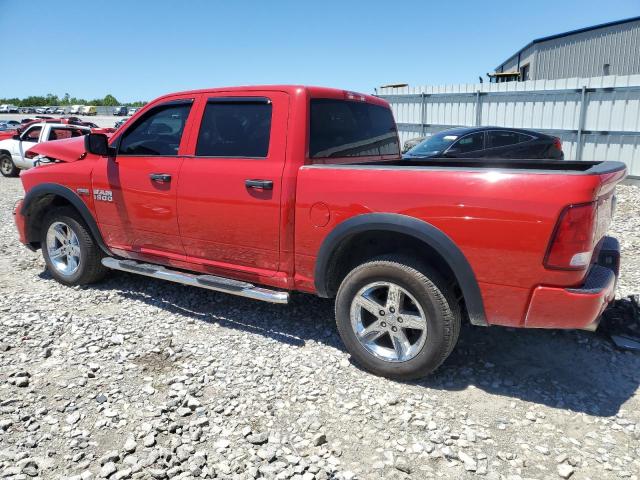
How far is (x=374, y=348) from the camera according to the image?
339 cm

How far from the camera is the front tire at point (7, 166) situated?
49.1 feet

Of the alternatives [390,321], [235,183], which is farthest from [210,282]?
[390,321]

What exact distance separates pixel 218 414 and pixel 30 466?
986mm

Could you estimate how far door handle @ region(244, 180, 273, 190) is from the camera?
139 inches

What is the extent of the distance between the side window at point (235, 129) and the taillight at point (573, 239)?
2.04 meters

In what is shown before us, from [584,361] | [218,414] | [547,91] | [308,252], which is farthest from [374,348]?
[547,91]

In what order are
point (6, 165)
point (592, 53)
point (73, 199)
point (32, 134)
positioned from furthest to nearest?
point (592, 53) → point (6, 165) → point (32, 134) → point (73, 199)

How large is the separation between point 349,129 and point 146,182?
1.79 metres

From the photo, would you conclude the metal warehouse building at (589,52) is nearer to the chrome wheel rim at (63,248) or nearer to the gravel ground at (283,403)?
the gravel ground at (283,403)

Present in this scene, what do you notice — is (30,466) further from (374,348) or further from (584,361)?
(584,361)

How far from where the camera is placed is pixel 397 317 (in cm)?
324

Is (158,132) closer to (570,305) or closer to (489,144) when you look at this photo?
(570,305)

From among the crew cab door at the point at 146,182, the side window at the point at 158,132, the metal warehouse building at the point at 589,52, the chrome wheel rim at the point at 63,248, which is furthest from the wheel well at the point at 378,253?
the metal warehouse building at the point at 589,52

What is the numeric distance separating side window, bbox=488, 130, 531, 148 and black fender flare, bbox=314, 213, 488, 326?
7966 mm
